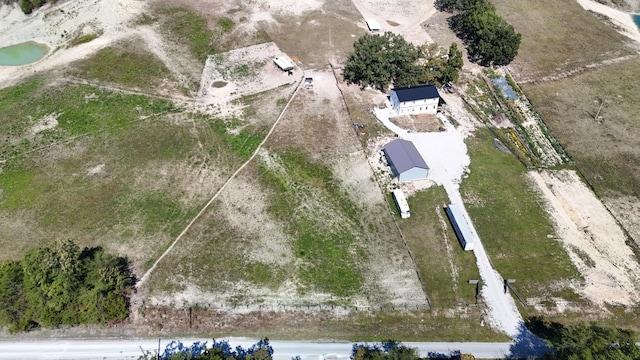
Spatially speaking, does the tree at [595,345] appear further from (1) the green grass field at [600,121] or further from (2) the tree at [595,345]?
(1) the green grass field at [600,121]

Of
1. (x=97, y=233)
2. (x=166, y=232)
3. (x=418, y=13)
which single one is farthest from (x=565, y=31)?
(x=97, y=233)

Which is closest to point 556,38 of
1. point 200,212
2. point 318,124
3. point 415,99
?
point 415,99

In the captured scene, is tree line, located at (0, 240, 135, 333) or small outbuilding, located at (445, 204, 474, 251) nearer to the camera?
tree line, located at (0, 240, 135, 333)

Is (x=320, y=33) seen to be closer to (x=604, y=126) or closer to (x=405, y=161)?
(x=405, y=161)

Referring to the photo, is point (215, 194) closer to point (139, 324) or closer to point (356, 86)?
point (139, 324)

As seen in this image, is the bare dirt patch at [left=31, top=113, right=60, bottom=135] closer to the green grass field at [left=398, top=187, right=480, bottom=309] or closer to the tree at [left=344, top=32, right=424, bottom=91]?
the tree at [left=344, top=32, right=424, bottom=91]

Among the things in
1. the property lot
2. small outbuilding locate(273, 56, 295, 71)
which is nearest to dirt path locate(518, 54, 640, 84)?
the property lot
